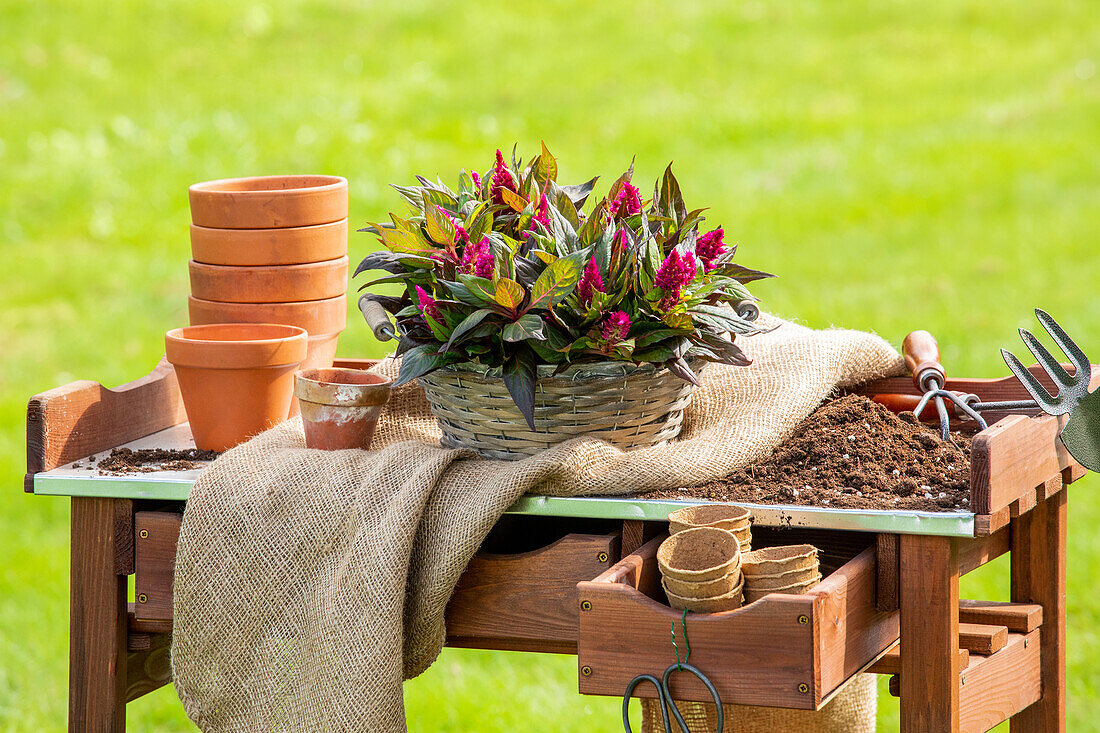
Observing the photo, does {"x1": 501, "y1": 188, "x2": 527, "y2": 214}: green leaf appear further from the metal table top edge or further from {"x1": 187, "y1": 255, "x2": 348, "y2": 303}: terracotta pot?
{"x1": 187, "y1": 255, "x2": 348, "y2": 303}: terracotta pot

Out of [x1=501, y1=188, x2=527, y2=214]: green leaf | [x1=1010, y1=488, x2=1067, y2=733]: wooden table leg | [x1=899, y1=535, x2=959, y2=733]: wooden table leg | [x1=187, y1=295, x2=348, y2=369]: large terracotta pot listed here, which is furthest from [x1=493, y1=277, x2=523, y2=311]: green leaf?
[x1=1010, y1=488, x2=1067, y2=733]: wooden table leg

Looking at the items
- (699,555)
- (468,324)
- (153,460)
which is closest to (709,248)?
(468,324)

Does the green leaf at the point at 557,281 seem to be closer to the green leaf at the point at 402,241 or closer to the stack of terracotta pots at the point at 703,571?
the green leaf at the point at 402,241

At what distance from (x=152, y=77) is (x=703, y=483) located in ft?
21.7

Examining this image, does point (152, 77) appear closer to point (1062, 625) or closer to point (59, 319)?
point (59, 319)

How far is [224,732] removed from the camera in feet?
6.70

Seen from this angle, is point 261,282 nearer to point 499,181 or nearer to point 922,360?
point 499,181

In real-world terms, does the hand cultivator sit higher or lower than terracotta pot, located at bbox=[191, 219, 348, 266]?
lower

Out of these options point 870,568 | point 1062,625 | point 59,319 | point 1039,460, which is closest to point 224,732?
point 870,568

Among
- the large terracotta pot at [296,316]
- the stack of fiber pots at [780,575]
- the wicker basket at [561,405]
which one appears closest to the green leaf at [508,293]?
the wicker basket at [561,405]

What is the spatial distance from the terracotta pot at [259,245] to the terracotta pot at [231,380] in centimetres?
23

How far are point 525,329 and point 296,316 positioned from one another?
776mm

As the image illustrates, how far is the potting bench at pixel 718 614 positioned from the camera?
167 cm

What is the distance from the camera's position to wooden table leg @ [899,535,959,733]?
5.92ft
